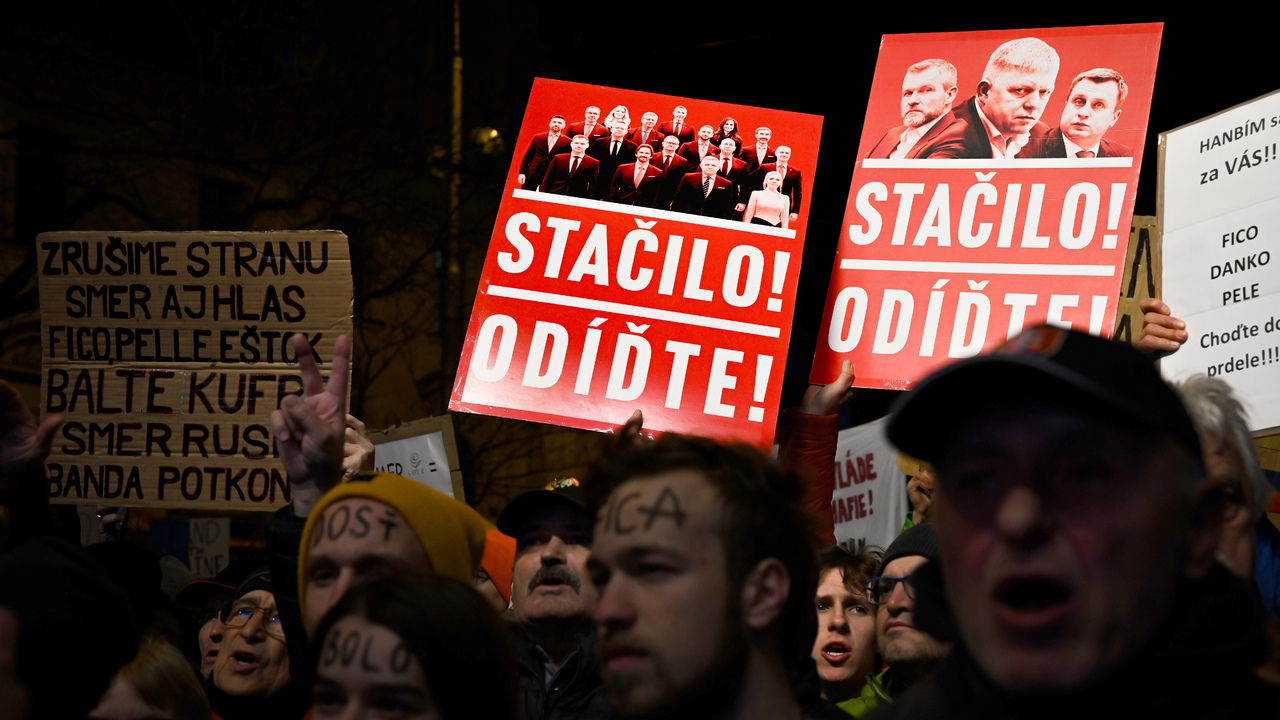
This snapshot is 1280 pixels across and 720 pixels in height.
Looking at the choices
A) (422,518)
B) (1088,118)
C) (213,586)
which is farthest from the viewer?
(213,586)

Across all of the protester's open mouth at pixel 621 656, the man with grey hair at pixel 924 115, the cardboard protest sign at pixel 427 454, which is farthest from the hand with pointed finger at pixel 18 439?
the cardboard protest sign at pixel 427 454

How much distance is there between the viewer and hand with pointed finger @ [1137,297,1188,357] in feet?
11.5

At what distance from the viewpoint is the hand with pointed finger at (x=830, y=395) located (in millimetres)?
4008

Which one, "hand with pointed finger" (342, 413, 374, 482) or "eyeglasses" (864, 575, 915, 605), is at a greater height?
"hand with pointed finger" (342, 413, 374, 482)

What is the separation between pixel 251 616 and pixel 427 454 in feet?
9.42

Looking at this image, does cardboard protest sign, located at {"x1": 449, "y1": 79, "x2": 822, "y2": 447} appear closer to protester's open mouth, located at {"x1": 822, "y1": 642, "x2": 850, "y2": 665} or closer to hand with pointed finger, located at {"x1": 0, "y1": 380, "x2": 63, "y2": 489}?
protester's open mouth, located at {"x1": 822, "y1": 642, "x2": 850, "y2": 665}

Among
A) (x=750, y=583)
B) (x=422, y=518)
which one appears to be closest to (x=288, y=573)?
(x=422, y=518)

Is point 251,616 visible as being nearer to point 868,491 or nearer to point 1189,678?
point 1189,678

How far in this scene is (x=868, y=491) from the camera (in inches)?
281

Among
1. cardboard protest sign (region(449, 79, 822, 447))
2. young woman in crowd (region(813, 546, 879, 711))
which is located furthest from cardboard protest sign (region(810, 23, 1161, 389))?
young woman in crowd (region(813, 546, 879, 711))

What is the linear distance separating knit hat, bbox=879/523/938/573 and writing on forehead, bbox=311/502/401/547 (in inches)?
57.0

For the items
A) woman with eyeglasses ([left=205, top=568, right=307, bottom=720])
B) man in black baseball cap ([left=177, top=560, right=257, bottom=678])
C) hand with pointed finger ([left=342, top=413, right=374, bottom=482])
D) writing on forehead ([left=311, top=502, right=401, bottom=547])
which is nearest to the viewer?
writing on forehead ([left=311, top=502, right=401, bottom=547])

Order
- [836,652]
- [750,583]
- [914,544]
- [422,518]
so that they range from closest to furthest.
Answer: [750,583] → [422,518] → [914,544] → [836,652]

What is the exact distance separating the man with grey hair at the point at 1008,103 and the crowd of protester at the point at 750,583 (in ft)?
3.20
